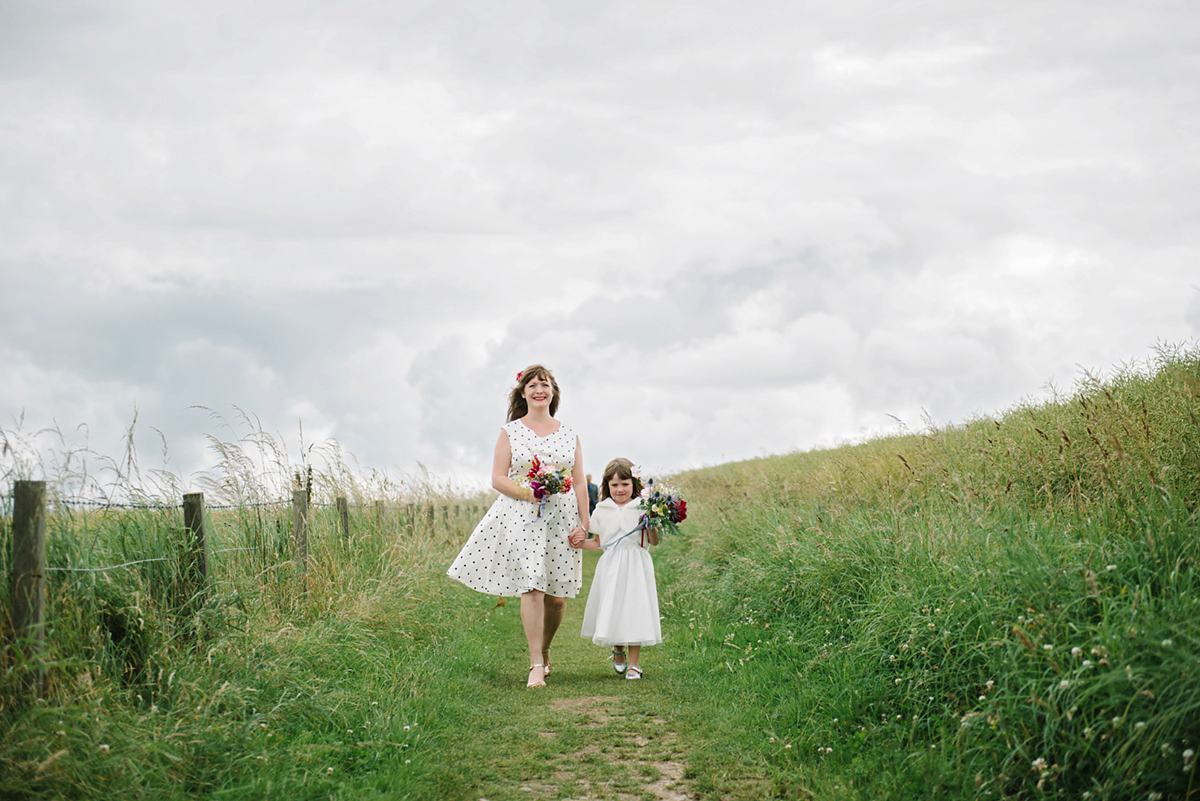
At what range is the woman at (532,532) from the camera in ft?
23.9

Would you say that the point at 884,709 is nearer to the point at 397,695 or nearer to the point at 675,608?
the point at 397,695

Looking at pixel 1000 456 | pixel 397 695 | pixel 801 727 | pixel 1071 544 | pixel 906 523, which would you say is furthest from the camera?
pixel 1000 456

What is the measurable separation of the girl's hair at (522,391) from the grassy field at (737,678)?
2146 millimetres

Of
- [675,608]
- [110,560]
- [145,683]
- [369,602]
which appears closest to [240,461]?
[369,602]

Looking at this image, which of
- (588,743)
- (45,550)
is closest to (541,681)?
(588,743)

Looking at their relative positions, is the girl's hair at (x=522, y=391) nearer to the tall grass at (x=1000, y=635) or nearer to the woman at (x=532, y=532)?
the woman at (x=532, y=532)

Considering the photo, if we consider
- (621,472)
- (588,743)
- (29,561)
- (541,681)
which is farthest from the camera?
(621,472)

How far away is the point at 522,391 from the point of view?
7773mm

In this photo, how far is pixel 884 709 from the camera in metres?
5.16

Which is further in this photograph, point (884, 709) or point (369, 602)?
point (369, 602)

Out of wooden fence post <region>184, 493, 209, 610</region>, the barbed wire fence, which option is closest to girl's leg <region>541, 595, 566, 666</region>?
the barbed wire fence

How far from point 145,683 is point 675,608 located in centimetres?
716

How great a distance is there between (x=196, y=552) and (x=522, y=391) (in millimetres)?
3064

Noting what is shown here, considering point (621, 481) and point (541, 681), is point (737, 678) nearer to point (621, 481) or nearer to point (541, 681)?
point (541, 681)
